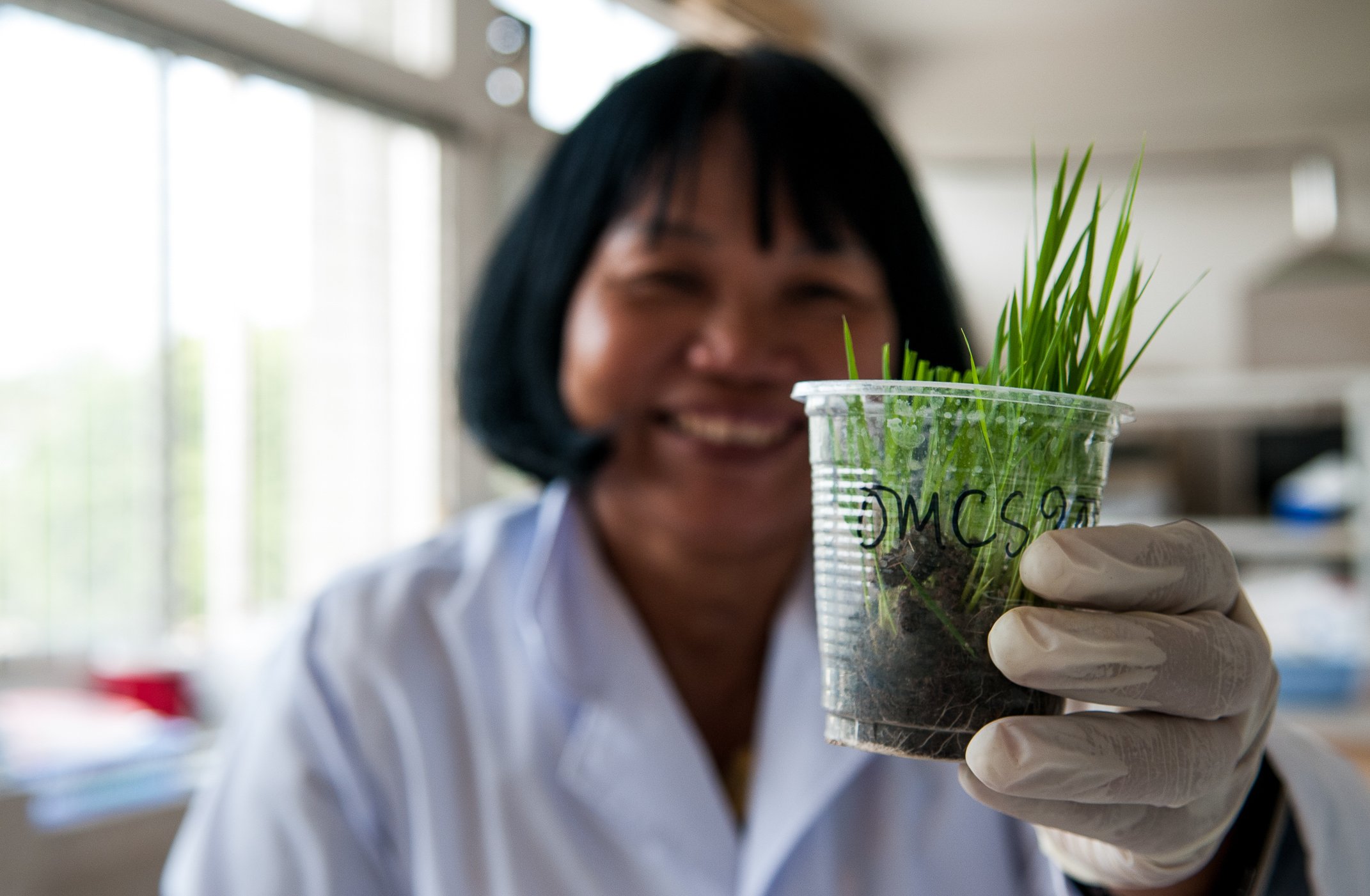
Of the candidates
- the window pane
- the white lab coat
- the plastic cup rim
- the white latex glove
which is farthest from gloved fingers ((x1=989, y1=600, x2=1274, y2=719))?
the window pane

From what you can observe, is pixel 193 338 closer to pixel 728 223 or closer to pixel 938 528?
pixel 728 223

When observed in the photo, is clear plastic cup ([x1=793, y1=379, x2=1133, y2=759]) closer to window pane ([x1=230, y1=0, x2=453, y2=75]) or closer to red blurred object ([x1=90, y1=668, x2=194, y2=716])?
red blurred object ([x1=90, y1=668, x2=194, y2=716])

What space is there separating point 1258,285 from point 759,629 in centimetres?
395

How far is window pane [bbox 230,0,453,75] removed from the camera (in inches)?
105

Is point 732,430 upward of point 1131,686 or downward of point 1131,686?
upward

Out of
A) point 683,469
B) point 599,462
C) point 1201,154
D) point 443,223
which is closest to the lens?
point 683,469

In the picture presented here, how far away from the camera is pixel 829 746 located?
116 centimetres

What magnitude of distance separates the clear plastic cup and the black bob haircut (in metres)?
0.56

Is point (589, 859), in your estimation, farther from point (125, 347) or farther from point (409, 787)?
point (125, 347)

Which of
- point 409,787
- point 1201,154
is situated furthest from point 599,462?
point 1201,154

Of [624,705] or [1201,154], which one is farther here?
[1201,154]

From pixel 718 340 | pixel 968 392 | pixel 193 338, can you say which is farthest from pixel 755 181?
pixel 193 338

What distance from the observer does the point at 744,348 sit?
3.82 feet

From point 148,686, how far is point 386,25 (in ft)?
6.02
